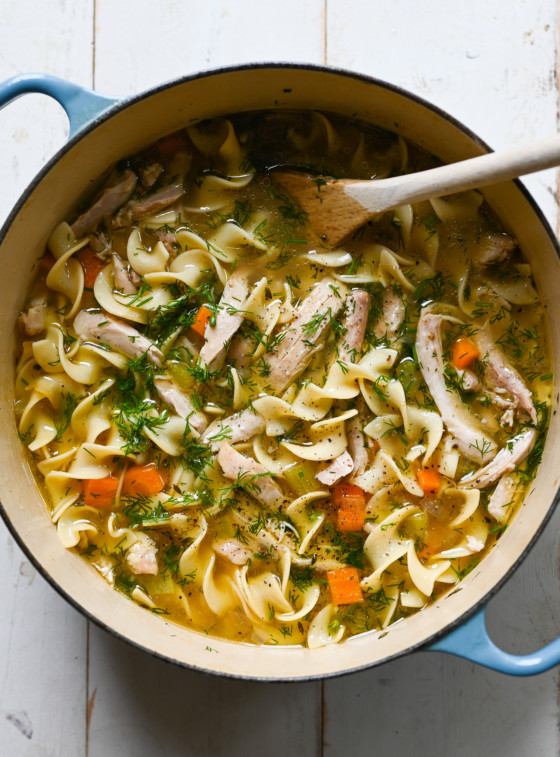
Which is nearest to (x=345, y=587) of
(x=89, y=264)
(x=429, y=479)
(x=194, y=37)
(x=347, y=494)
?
(x=347, y=494)

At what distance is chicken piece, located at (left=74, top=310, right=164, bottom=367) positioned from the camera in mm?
3744

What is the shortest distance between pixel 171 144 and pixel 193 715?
9.81ft

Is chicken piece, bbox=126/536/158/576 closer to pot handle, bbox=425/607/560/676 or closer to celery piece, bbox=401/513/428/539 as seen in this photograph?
celery piece, bbox=401/513/428/539

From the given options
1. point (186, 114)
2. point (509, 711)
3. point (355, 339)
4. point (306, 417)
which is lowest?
point (509, 711)

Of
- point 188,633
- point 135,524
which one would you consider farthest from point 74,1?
point 188,633

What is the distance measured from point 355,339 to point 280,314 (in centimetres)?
41

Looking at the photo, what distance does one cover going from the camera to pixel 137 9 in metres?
3.86

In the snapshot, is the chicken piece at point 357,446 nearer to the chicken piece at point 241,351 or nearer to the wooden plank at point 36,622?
the chicken piece at point 241,351

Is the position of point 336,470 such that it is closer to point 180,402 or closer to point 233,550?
point 233,550

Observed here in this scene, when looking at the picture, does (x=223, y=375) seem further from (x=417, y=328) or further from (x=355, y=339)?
(x=417, y=328)

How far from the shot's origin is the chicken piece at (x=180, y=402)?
374 cm

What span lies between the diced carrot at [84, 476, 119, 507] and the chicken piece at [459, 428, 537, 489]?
1797mm

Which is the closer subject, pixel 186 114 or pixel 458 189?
pixel 458 189

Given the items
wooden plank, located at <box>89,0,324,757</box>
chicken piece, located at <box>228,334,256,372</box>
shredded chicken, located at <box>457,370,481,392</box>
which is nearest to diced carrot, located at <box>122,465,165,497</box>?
chicken piece, located at <box>228,334,256,372</box>
